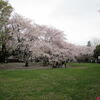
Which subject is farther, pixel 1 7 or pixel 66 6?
pixel 1 7

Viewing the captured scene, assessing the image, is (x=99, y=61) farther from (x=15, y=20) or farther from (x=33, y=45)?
(x=15, y=20)

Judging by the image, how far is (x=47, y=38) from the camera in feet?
86.0

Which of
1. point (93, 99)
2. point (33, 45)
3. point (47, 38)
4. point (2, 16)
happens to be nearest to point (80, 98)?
point (93, 99)

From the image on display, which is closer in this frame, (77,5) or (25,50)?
(77,5)

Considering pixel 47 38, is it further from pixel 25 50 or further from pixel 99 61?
pixel 99 61

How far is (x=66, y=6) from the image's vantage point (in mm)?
14188

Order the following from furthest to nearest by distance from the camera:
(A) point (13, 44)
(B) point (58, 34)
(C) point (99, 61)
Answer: (C) point (99, 61) < (B) point (58, 34) < (A) point (13, 44)

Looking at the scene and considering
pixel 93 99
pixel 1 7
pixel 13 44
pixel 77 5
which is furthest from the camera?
pixel 13 44

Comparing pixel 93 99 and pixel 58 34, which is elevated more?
pixel 58 34

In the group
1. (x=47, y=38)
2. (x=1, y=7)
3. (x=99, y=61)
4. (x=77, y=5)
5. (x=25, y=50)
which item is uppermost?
(x=1, y=7)

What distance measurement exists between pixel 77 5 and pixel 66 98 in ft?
36.7

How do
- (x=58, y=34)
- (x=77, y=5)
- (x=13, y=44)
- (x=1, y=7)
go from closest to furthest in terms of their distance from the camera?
(x=77, y=5), (x=1, y=7), (x=13, y=44), (x=58, y=34)

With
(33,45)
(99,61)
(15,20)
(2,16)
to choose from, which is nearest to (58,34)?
(33,45)

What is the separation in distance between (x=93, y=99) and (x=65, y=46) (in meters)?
22.8
